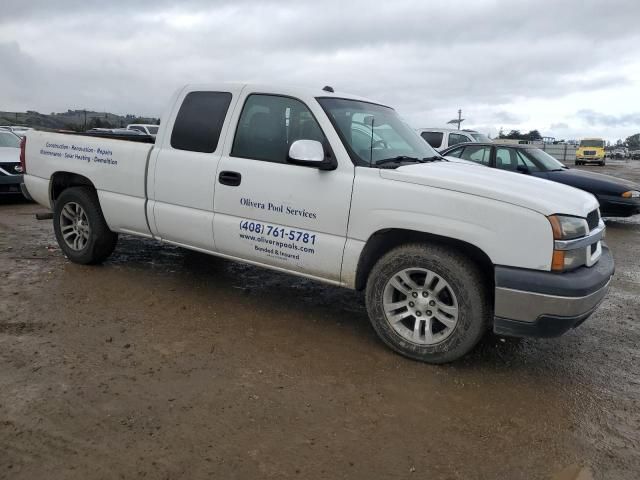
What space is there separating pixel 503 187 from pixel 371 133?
121cm

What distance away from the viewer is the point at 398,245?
3863 millimetres

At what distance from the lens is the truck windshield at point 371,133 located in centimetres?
406

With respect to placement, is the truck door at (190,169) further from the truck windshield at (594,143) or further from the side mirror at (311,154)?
the truck windshield at (594,143)

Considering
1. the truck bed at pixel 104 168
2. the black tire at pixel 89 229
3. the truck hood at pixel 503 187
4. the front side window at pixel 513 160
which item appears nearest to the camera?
the truck hood at pixel 503 187

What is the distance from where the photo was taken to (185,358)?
3682mm

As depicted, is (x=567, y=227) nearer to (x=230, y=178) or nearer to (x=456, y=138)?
(x=230, y=178)

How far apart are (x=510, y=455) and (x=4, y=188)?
419 inches

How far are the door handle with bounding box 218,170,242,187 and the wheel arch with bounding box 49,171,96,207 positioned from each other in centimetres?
201

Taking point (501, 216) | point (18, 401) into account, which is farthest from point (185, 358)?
point (501, 216)

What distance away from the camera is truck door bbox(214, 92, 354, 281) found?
3959 millimetres

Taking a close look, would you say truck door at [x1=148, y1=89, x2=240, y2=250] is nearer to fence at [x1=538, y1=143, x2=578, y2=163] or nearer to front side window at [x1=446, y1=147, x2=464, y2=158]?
front side window at [x1=446, y1=147, x2=464, y2=158]

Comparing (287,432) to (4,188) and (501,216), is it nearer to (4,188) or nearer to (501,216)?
(501,216)

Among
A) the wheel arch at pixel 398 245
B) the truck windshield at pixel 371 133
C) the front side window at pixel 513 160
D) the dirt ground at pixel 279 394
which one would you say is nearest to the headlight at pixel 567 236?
the wheel arch at pixel 398 245

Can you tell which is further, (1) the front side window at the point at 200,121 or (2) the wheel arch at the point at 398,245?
(1) the front side window at the point at 200,121
